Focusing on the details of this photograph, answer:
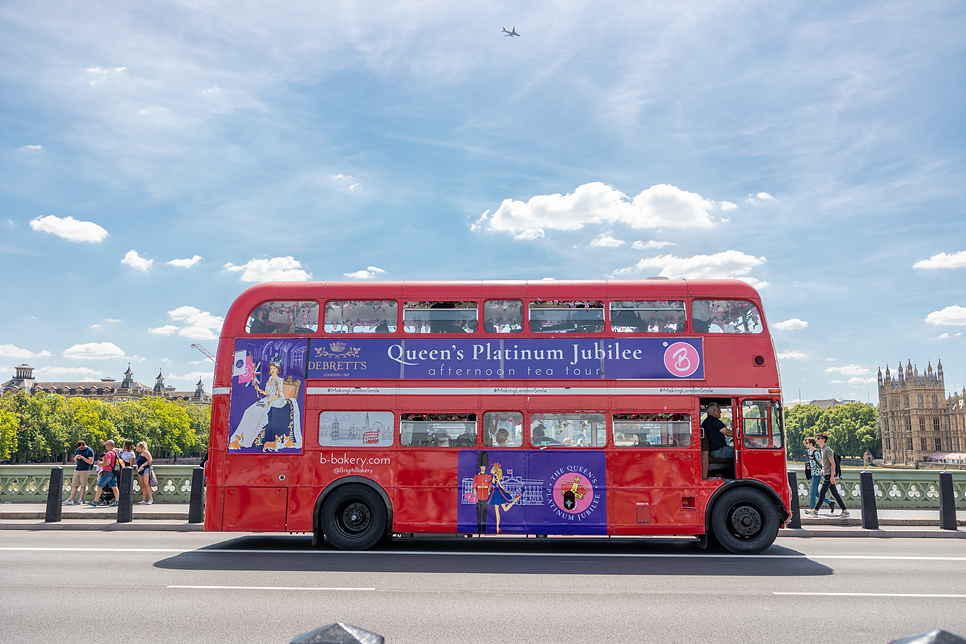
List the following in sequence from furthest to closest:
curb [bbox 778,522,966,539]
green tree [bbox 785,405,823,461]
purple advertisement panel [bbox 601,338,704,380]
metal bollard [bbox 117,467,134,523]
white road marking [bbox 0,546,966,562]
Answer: green tree [bbox 785,405,823,461] → metal bollard [bbox 117,467,134,523] → curb [bbox 778,522,966,539] → purple advertisement panel [bbox 601,338,704,380] → white road marking [bbox 0,546,966,562]

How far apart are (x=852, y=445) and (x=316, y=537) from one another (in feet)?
567

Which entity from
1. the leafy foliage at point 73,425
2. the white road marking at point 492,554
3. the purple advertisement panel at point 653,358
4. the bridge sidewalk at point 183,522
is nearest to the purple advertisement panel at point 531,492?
the white road marking at point 492,554

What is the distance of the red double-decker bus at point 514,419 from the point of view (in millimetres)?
10859

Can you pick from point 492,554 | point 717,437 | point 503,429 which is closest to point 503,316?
point 503,429

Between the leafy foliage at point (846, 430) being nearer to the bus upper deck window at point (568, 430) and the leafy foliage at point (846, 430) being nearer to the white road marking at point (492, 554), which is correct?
the white road marking at point (492, 554)

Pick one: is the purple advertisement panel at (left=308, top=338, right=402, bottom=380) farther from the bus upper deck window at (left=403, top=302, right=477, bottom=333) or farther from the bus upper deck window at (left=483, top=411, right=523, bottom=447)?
the bus upper deck window at (left=483, top=411, right=523, bottom=447)

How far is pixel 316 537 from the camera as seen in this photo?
11.1 meters

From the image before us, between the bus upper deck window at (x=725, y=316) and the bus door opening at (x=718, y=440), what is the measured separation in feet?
3.84

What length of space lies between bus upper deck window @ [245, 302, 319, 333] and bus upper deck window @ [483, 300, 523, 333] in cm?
288

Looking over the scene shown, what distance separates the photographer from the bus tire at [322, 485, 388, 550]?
10883mm

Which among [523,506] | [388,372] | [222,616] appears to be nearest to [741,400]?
[523,506]

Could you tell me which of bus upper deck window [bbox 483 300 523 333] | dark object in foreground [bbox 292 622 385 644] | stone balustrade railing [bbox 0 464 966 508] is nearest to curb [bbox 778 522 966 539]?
stone balustrade railing [bbox 0 464 966 508]

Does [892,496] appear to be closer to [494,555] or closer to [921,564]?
[921,564]

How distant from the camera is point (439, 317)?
37.0ft
